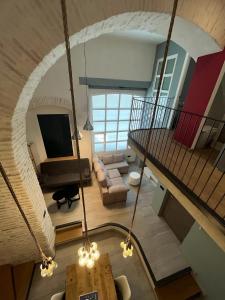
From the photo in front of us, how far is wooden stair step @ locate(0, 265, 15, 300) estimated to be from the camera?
3.25 metres

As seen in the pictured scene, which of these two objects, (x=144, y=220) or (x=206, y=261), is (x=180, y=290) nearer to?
(x=206, y=261)

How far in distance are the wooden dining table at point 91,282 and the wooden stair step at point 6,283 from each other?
1.41 metres

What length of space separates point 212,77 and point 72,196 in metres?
5.41

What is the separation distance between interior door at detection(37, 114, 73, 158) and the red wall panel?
4.42 meters

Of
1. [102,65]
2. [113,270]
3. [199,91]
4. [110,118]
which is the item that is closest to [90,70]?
[102,65]

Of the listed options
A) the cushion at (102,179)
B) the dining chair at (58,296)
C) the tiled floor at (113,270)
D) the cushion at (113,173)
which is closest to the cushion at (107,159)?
the cushion at (113,173)

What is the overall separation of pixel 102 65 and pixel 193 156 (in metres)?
4.73

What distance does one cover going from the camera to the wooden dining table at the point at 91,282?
2.95 meters

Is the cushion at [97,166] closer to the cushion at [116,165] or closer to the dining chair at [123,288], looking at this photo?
the cushion at [116,165]

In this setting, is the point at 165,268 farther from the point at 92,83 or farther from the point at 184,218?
the point at 92,83

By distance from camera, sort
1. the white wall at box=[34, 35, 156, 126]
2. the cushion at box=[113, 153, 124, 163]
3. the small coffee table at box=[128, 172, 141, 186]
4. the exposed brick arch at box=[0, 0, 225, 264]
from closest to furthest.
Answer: the exposed brick arch at box=[0, 0, 225, 264] < the white wall at box=[34, 35, 156, 126] < the small coffee table at box=[128, 172, 141, 186] < the cushion at box=[113, 153, 124, 163]

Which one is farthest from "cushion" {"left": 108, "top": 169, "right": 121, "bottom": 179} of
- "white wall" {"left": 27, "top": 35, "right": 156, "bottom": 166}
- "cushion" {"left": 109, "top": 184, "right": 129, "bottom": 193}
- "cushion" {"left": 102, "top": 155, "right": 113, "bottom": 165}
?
"white wall" {"left": 27, "top": 35, "right": 156, "bottom": 166}

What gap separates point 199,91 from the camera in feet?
11.5

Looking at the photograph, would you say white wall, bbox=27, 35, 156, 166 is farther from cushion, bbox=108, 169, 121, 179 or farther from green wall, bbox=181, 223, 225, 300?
green wall, bbox=181, 223, 225, 300
